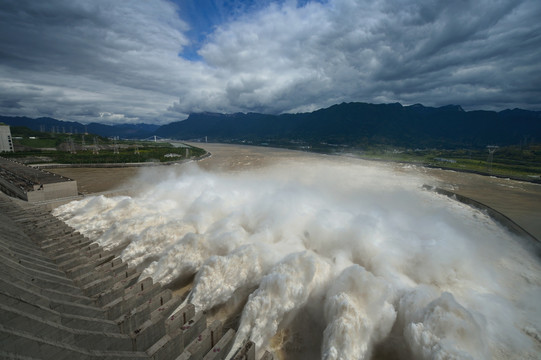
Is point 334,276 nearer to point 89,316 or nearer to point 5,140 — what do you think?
point 89,316

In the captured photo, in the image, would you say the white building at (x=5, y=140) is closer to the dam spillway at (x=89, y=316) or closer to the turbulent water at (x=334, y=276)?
the turbulent water at (x=334, y=276)

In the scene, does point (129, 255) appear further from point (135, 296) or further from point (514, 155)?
point (514, 155)

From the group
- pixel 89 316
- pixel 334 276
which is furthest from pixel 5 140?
pixel 334 276

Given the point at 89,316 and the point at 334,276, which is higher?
the point at 89,316

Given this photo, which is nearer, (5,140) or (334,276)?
(334,276)

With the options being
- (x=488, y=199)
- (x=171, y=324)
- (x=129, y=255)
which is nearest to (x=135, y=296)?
(x=171, y=324)

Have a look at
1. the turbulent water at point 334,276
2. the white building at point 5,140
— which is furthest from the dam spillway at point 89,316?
the white building at point 5,140
